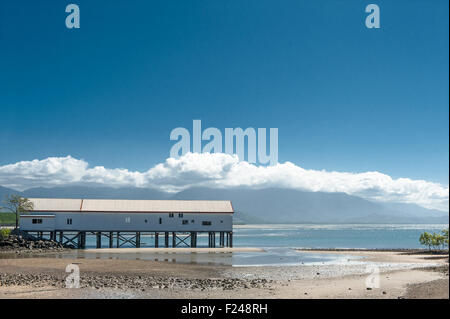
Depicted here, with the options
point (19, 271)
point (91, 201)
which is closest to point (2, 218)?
point (91, 201)

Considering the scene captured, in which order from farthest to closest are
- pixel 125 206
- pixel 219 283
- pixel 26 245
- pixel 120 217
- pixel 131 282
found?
pixel 125 206, pixel 120 217, pixel 26 245, pixel 131 282, pixel 219 283

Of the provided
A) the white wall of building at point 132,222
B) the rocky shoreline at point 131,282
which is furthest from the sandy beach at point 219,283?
the white wall of building at point 132,222

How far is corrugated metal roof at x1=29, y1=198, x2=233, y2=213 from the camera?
62.7m

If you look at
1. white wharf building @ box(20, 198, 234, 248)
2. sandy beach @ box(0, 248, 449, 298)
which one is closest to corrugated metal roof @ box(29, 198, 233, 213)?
white wharf building @ box(20, 198, 234, 248)

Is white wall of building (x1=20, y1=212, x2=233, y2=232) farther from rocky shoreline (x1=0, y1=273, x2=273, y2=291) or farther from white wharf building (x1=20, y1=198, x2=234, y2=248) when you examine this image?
rocky shoreline (x1=0, y1=273, x2=273, y2=291)

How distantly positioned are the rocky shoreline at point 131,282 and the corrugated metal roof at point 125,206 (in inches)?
1345

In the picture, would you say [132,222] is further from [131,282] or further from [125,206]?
[131,282]

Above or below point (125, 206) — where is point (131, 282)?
below

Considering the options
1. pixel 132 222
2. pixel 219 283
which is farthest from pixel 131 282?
pixel 132 222

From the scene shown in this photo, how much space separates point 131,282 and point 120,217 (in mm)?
37732

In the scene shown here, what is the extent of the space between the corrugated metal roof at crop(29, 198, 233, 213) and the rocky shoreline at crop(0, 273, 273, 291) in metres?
34.2

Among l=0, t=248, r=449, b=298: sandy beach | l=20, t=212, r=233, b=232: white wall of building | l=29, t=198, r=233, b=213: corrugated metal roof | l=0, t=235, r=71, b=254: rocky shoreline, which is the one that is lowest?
l=0, t=235, r=71, b=254: rocky shoreline

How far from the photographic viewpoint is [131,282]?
1054 inches
